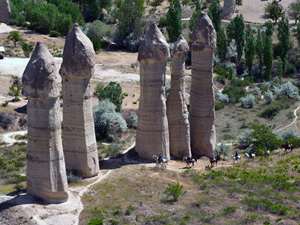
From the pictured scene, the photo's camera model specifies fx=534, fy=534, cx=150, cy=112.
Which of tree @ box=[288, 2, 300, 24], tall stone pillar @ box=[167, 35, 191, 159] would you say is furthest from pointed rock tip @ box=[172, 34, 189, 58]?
tree @ box=[288, 2, 300, 24]

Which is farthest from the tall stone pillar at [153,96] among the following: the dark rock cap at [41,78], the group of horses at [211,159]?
the dark rock cap at [41,78]

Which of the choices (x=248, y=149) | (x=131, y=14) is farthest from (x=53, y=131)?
(x=131, y=14)

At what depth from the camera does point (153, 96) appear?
100 feet

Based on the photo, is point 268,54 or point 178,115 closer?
point 178,115

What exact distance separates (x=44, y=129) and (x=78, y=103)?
3.92m

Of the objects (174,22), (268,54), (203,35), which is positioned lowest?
(268,54)

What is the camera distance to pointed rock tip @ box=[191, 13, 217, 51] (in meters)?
33.0

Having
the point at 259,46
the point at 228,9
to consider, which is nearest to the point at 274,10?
the point at 228,9

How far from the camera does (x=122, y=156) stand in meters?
32.4

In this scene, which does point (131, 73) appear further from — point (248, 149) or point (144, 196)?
point (144, 196)

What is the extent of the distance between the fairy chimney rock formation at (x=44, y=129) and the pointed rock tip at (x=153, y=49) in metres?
7.53

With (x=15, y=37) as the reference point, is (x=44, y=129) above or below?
below

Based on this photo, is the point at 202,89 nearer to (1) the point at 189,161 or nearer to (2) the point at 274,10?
(1) the point at 189,161

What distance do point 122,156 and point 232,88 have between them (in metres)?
29.0
